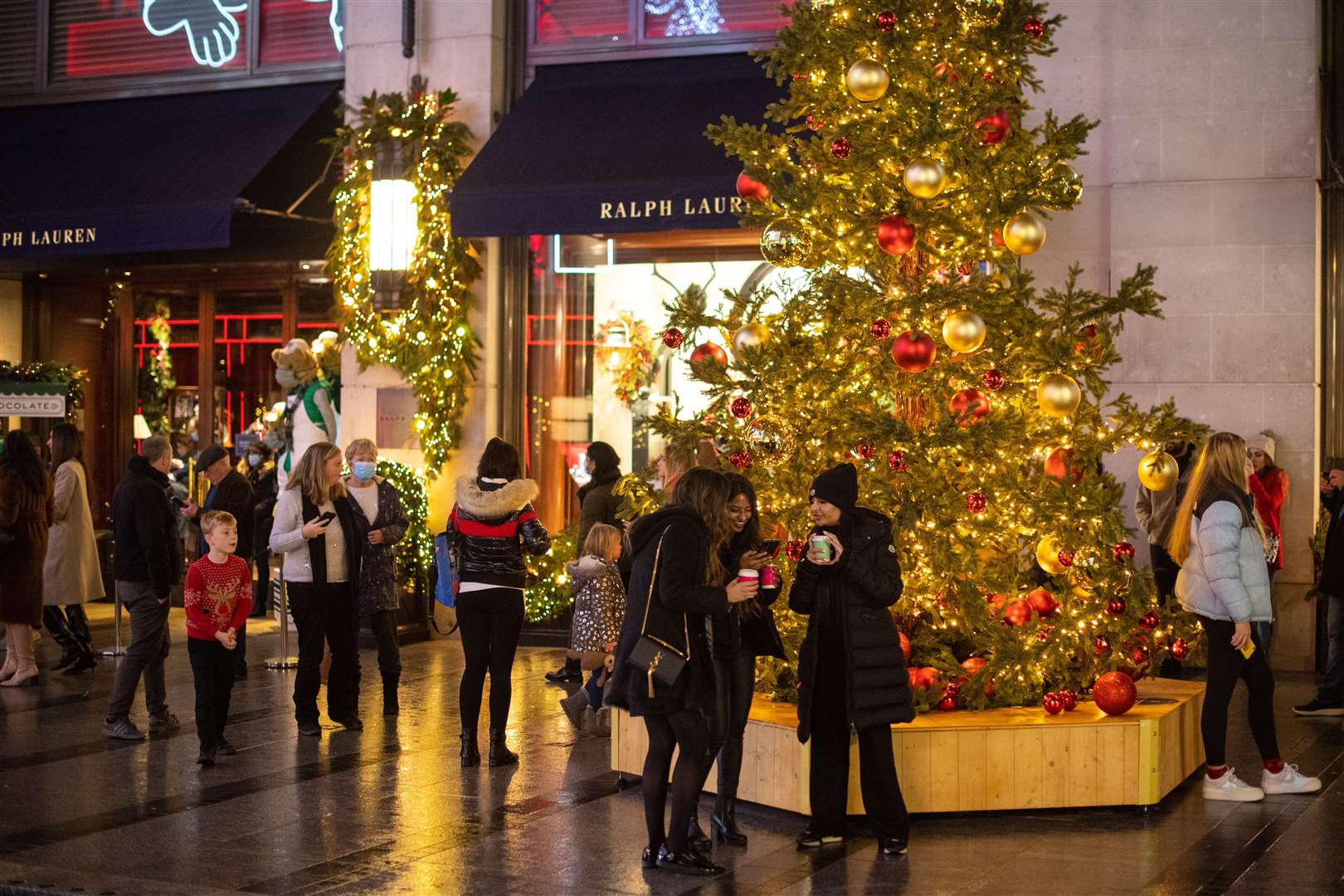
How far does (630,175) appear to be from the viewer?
46.9 feet

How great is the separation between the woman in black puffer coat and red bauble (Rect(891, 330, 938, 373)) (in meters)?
1.13

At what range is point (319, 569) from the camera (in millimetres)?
10664

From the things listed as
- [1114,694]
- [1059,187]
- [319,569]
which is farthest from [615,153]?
[1114,694]

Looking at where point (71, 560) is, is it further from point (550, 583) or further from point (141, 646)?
point (550, 583)

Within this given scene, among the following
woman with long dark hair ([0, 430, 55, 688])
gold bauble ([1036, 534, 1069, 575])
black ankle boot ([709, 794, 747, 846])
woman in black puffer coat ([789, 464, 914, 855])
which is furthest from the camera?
woman with long dark hair ([0, 430, 55, 688])

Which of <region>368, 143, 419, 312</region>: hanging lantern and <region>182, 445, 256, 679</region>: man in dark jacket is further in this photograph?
<region>368, 143, 419, 312</region>: hanging lantern

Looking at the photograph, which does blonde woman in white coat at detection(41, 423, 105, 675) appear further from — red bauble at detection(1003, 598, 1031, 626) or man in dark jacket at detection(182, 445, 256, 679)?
red bauble at detection(1003, 598, 1031, 626)

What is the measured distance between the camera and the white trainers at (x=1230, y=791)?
8.88 meters

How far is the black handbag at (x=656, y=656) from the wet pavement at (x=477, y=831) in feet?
2.83

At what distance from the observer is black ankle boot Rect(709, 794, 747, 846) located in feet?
26.0

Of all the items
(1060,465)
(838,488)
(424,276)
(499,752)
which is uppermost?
(424,276)

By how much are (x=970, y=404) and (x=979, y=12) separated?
2.14 meters

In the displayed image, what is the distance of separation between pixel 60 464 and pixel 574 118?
17.2ft

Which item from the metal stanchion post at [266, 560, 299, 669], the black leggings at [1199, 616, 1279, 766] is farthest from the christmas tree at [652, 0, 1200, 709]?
the metal stanchion post at [266, 560, 299, 669]
